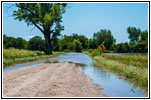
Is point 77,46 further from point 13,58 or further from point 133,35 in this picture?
point 13,58

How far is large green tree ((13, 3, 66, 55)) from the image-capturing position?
3478 centimetres

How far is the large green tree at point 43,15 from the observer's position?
3478 cm

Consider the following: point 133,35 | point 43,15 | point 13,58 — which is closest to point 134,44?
point 133,35

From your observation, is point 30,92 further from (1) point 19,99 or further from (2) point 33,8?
(2) point 33,8

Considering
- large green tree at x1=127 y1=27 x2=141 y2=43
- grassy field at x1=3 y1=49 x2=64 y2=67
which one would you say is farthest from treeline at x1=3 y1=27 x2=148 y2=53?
grassy field at x1=3 y1=49 x2=64 y2=67

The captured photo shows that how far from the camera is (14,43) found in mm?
72625

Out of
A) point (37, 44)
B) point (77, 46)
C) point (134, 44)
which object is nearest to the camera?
point (134, 44)

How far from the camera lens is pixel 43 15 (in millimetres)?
35156

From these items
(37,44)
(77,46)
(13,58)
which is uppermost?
(37,44)

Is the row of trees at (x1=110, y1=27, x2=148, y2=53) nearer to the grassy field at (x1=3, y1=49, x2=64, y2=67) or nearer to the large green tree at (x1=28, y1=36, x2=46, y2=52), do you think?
the large green tree at (x1=28, y1=36, x2=46, y2=52)

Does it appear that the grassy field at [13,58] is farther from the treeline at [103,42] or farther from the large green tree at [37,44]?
the large green tree at [37,44]

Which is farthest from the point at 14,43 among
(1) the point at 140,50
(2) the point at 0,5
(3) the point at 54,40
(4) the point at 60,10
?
(2) the point at 0,5

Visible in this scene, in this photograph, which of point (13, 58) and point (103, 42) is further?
point (103, 42)

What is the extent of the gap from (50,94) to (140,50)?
3270 cm
